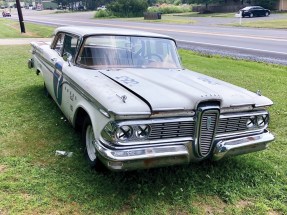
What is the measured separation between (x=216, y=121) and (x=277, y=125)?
2661 mm

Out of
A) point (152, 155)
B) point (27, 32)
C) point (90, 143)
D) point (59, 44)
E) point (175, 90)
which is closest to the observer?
point (152, 155)

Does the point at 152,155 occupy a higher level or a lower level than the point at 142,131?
lower

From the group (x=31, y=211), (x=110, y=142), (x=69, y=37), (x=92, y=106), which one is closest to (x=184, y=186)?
(x=110, y=142)

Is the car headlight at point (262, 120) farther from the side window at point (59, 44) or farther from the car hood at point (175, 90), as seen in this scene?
the side window at point (59, 44)

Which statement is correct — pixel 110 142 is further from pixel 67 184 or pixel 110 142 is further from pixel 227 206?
pixel 227 206

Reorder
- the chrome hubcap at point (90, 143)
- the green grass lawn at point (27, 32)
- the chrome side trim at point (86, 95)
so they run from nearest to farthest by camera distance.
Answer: the chrome side trim at point (86, 95) → the chrome hubcap at point (90, 143) → the green grass lawn at point (27, 32)

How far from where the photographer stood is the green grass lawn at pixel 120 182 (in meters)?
3.54

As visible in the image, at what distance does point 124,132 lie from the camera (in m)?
3.43

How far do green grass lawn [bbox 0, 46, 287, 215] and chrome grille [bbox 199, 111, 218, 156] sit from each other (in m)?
0.53

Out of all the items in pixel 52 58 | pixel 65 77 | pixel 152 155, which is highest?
pixel 52 58

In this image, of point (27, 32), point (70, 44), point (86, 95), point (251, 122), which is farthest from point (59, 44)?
point (27, 32)

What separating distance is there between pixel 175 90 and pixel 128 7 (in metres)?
56.4

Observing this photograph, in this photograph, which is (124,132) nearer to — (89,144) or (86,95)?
(86,95)

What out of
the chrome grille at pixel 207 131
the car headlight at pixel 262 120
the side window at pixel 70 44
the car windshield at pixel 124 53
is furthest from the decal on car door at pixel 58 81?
the car headlight at pixel 262 120
